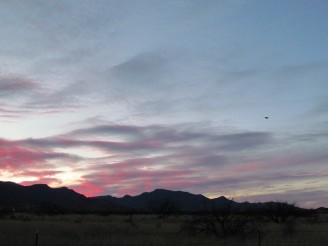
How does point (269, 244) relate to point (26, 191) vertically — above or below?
below

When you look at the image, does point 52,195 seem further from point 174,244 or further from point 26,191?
point 174,244

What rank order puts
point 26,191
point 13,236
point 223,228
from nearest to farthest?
1. point 13,236
2. point 223,228
3. point 26,191

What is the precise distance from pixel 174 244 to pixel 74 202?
7014 inches

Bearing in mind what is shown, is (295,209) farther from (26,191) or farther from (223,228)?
(26,191)

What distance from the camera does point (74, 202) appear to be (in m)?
194

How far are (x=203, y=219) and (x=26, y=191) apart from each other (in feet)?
569

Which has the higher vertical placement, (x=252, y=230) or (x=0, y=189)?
(x=0, y=189)

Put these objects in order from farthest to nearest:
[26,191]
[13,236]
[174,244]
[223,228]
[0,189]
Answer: [26,191]
[0,189]
[223,228]
[13,236]
[174,244]

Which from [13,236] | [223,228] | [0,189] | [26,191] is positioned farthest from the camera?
[26,191]

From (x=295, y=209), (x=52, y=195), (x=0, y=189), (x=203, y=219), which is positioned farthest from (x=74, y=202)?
(x=203, y=219)

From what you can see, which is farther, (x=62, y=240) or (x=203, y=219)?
(x=203, y=219)

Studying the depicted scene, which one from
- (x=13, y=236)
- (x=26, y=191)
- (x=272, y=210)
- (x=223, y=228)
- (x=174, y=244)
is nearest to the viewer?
(x=174, y=244)

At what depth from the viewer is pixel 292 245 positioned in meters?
23.0

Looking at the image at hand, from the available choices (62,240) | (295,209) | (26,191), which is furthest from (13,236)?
(26,191)
